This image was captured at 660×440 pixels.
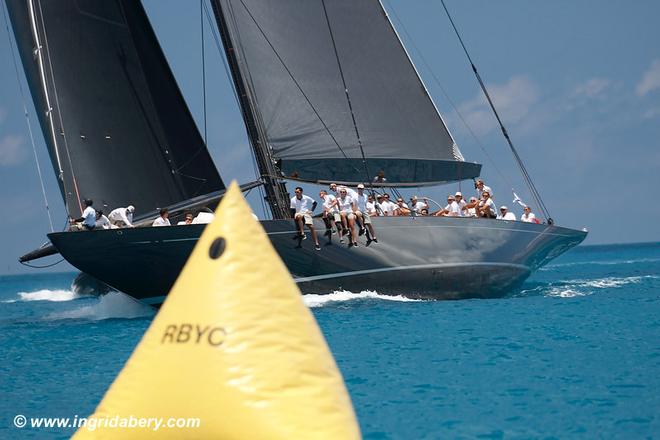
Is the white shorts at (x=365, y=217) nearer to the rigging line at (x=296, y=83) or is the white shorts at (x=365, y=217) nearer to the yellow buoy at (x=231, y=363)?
the rigging line at (x=296, y=83)

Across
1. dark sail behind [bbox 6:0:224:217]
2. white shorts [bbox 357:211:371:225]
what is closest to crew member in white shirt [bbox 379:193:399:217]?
white shorts [bbox 357:211:371:225]

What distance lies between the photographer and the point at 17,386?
11.2 m

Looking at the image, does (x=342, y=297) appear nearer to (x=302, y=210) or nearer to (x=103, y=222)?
(x=302, y=210)

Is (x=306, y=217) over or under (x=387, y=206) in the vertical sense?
under

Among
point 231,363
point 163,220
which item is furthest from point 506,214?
point 231,363

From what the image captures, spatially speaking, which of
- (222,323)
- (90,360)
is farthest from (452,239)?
(222,323)

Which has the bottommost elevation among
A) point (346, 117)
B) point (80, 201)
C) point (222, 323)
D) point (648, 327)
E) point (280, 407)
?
point (648, 327)

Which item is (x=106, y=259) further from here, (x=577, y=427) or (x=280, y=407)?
A: (x=280, y=407)

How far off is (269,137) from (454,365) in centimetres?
1056

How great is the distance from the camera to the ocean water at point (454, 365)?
8078 millimetres

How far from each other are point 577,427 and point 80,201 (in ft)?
44.4

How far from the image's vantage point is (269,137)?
20.3 metres

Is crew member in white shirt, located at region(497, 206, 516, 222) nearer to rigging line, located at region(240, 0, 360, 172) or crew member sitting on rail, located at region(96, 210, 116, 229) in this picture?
rigging line, located at region(240, 0, 360, 172)

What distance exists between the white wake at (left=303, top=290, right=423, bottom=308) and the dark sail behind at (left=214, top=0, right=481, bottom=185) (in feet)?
10.2
